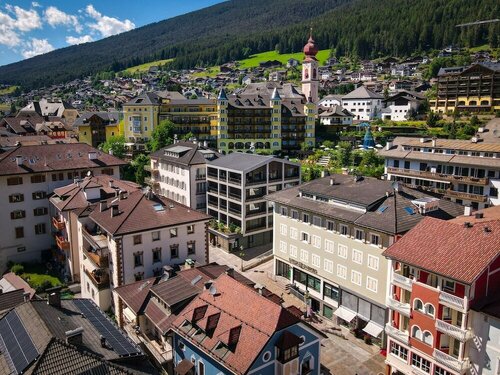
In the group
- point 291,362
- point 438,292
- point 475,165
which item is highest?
point 475,165

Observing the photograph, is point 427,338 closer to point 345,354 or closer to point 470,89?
point 345,354

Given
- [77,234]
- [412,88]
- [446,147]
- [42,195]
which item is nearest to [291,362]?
[77,234]

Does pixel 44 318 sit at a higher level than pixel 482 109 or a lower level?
lower

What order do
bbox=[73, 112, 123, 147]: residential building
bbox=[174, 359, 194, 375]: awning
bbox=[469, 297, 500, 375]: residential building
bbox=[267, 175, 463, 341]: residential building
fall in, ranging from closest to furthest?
bbox=[469, 297, 500, 375]: residential building → bbox=[174, 359, 194, 375]: awning → bbox=[267, 175, 463, 341]: residential building → bbox=[73, 112, 123, 147]: residential building

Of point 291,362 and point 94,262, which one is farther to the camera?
point 94,262

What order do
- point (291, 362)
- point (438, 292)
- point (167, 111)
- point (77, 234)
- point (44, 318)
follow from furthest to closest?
point (167, 111) < point (77, 234) < point (438, 292) < point (291, 362) < point (44, 318)

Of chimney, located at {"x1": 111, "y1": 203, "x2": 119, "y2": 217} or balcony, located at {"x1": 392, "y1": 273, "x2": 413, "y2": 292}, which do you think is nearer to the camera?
balcony, located at {"x1": 392, "y1": 273, "x2": 413, "y2": 292}

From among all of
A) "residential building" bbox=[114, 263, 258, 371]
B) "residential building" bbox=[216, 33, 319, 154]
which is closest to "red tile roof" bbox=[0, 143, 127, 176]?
"residential building" bbox=[114, 263, 258, 371]

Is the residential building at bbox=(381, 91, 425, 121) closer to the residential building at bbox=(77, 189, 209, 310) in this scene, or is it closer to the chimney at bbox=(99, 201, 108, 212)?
the residential building at bbox=(77, 189, 209, 310)

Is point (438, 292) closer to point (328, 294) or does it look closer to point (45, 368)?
point (328, 294)
